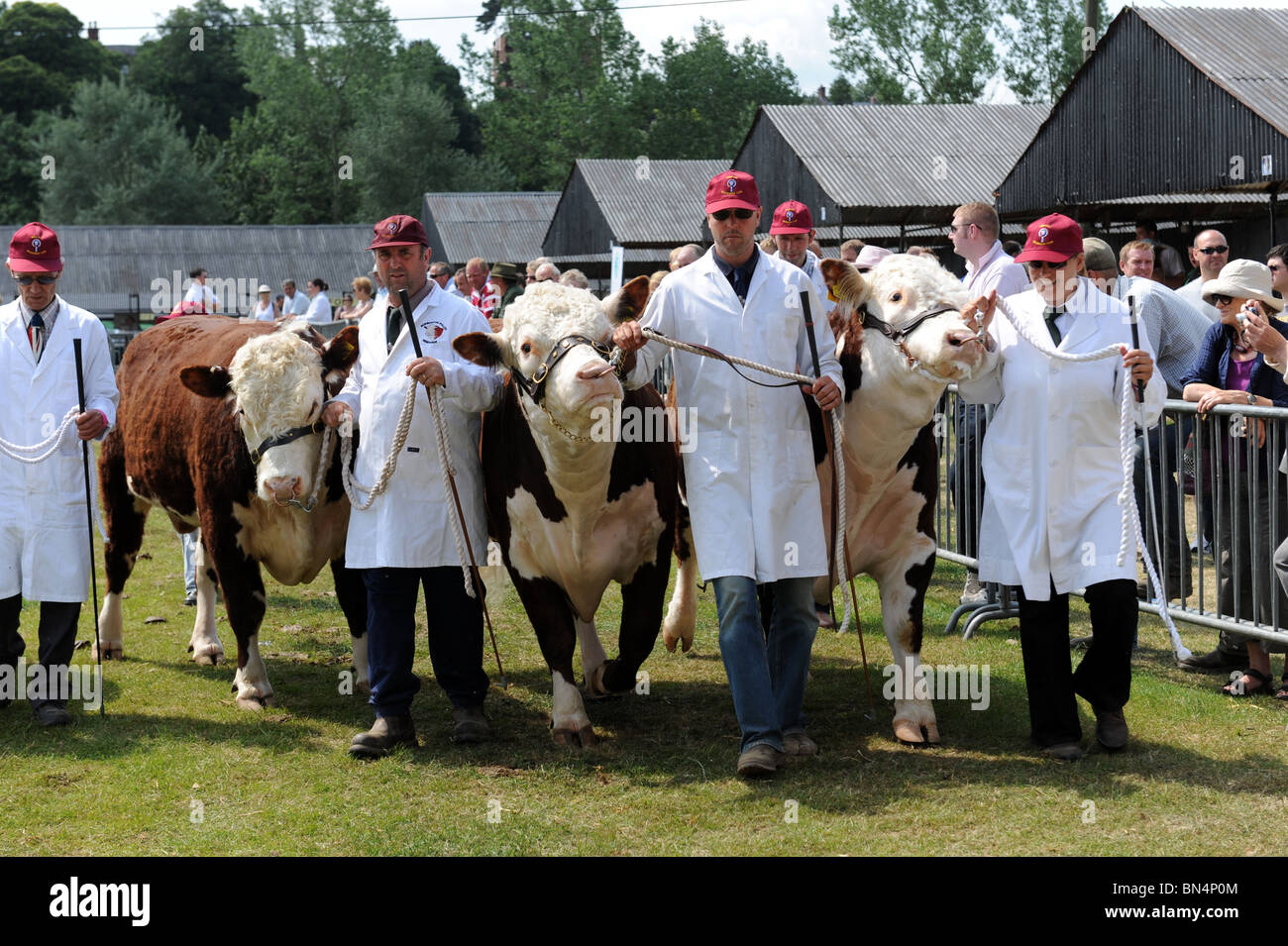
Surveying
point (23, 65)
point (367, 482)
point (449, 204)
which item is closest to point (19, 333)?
point (367, 482)

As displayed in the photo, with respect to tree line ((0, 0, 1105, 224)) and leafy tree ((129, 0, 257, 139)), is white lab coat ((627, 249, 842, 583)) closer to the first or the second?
tree line ((0, 0, 1105, 224))

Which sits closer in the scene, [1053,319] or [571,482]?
[1053,319]

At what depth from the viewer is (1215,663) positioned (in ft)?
22.7

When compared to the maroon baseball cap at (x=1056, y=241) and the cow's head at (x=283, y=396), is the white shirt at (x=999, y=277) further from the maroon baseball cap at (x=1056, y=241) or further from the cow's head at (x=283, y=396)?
the cow's head at (x=283, y=396)

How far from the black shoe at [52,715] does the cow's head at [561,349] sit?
2.78 meters

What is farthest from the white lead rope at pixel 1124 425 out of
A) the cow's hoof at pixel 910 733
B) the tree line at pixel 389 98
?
the tree line at pixel 389 98

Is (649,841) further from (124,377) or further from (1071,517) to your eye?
(124,377)

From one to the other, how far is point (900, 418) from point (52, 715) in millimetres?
4279

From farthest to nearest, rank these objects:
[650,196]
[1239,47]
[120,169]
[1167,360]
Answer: [120,169]
[650,196]
[1239,47]
[1167,360]

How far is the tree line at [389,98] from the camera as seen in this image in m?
61.2

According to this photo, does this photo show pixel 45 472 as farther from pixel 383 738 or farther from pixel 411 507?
pixel 383 738

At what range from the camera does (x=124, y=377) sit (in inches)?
318

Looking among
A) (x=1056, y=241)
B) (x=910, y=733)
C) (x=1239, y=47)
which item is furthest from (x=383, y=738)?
(x=1239, y=47)

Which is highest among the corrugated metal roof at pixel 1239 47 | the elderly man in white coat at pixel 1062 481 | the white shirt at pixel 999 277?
the corrugated metal roof at pixel 1239 47
